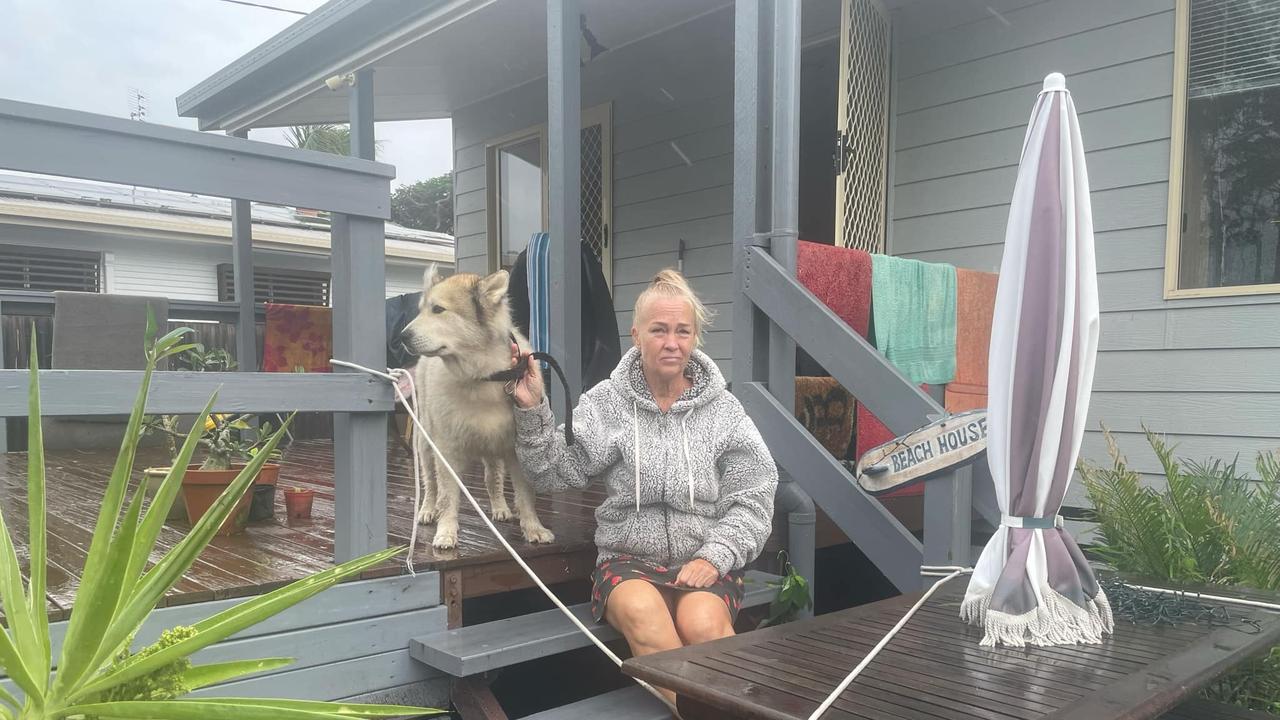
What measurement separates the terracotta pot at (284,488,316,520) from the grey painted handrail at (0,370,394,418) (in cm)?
117

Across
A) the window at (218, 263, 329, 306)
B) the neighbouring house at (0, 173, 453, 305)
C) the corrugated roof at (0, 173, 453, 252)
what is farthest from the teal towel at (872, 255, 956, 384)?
the window at (218, 263, 329, 306)

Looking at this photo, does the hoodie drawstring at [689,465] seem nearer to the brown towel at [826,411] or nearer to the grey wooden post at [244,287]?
the brown towel at [826,411]

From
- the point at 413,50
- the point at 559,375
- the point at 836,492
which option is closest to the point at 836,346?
the point at 836,492

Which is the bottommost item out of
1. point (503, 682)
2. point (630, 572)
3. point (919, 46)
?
point (503, 682)

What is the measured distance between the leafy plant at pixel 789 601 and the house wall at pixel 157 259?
13.7 m

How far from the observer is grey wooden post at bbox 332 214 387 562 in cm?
250

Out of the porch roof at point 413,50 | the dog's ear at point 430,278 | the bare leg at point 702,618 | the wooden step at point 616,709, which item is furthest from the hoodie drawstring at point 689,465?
the porch roof at point 413,50

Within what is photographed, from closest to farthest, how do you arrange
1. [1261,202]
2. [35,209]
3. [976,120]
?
[1261,202] < [976,120] < [35,209]

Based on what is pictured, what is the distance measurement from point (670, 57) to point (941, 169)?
2142 mm

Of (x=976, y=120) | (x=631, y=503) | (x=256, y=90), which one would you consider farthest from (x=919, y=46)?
(x=256, y=90)

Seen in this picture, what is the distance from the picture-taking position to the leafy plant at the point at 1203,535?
271 centimetres

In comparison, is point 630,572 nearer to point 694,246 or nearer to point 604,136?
point 694,246

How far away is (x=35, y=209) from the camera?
13.3m

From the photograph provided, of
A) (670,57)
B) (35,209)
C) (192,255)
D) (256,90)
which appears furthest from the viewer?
(192,255)
